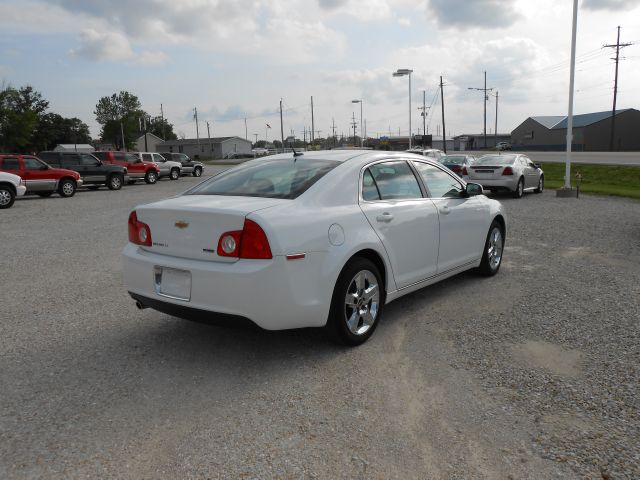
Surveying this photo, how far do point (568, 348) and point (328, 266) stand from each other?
2.10 meters

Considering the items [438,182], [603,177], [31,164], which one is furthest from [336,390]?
[603,177]

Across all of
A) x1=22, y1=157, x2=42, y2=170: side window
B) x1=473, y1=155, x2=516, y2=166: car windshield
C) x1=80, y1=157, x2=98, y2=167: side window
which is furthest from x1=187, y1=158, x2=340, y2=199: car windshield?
x1=80, y1=157, x2=98, y2=167: side window

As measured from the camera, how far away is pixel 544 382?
384cm

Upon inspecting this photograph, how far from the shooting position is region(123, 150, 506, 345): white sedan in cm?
385

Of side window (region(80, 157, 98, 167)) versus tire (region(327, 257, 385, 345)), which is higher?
side window (region(80, 157, 98, 167))

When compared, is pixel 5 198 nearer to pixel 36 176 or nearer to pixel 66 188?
pixel 36 176

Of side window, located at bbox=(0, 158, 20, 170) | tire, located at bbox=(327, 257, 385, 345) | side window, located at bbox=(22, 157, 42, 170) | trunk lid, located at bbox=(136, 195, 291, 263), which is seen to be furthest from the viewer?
side window, located at bbox=(22, 157, 42, 170)

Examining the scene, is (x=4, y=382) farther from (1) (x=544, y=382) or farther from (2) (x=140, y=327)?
(1) (x=544, y=382)

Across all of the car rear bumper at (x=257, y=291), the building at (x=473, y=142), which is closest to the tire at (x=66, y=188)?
the car rear bumper at (x=257, y=291)

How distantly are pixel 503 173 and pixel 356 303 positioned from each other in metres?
15.1

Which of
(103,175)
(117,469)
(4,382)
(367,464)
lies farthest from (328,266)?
(103,175)

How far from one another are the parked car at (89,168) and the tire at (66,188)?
3.06 meters

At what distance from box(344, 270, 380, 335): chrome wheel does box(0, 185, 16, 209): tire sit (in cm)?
1725

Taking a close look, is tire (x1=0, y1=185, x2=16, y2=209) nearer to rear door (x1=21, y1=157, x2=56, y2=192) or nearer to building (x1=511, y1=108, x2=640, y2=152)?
rear door (x1=21, y1=157, x2=56, y2=192)
